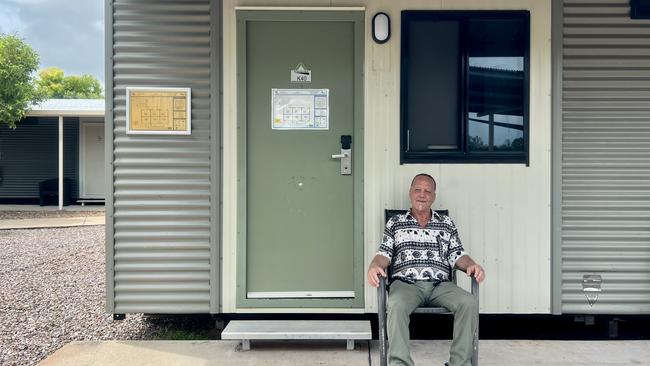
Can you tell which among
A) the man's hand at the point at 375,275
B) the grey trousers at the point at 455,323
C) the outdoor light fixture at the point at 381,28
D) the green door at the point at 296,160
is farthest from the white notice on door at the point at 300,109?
the grey trousers at the point at 455,323

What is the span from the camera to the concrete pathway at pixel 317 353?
274 cm

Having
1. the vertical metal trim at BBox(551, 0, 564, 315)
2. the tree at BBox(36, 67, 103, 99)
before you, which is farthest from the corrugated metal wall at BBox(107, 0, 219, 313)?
the tree at BBox(36, 67, 103, 99)

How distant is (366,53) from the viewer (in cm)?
320

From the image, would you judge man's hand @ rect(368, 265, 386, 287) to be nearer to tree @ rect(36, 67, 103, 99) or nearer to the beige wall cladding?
the beige wall cladding

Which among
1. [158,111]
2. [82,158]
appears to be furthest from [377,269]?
[82,158]

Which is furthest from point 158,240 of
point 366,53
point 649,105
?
point 649,105

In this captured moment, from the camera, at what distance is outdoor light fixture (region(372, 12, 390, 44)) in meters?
3.18

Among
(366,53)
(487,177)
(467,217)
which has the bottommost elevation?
(467,217)

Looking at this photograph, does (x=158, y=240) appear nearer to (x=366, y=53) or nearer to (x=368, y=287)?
(x=368, y=287)

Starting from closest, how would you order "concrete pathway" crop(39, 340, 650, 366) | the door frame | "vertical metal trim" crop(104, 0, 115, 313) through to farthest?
"concrete pathway" crop(39, 340, 650, 366) < "vertical metal trim" crop(104, 0, 115, 313) < the door frame

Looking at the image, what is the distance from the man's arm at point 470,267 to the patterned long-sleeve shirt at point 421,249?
0.04 m

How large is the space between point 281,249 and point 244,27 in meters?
1.41

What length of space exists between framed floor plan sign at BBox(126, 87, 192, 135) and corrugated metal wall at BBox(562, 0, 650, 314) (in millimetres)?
2372

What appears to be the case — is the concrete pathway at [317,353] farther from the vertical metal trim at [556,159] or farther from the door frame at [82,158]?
the door frame at [82,158]
